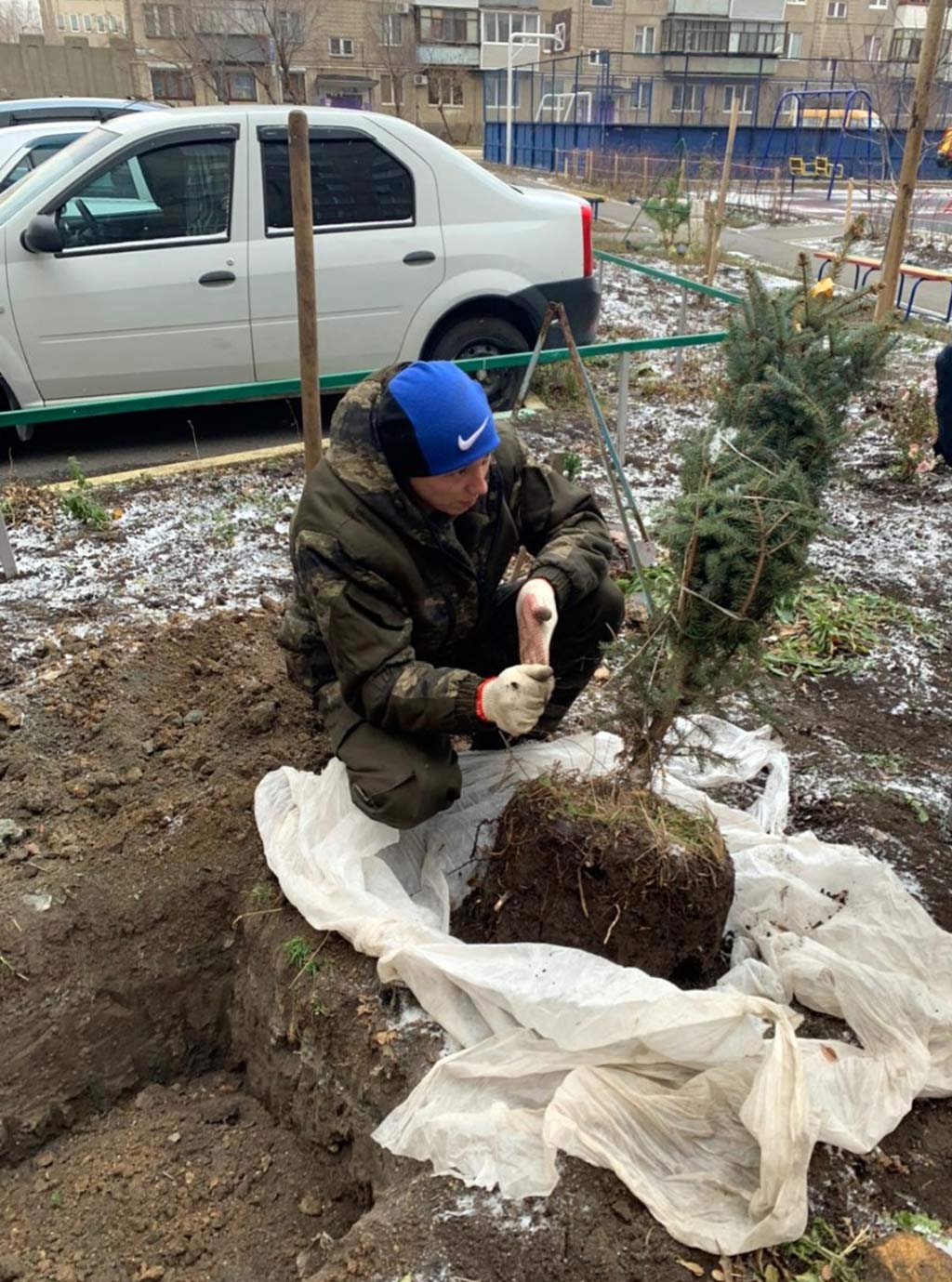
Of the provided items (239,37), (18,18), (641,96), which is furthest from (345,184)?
(18,18)

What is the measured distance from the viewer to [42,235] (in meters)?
4.73

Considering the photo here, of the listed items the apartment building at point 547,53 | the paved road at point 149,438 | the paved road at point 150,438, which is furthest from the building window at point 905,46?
the paved road at point 150,438

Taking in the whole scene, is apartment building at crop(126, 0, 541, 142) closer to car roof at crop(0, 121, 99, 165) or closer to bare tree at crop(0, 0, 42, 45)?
bare tree at crop(0, 0, 42, 45)

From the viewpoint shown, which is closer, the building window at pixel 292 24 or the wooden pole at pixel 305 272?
the wooden pole at pixel 305 272

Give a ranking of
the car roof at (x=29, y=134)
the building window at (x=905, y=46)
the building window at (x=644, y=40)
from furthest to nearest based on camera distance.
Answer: the building window at (x=644, y=40) → the building window at (x=905, y=46) → the car roof at (x=29, y=134)

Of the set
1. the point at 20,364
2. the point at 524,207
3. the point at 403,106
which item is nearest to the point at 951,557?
the point at 524,207

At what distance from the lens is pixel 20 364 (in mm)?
4988

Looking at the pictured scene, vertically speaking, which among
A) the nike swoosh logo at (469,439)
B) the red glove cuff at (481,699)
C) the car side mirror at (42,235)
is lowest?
the red glove cuff at (481,699)

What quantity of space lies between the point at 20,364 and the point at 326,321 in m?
1.60

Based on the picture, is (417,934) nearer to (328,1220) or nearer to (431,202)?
(328,1220)

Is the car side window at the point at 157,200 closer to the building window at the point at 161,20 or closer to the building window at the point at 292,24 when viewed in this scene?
the building window at the point at 292,24

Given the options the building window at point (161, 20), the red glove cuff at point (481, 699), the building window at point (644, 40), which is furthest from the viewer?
the building window at point (644, 40)

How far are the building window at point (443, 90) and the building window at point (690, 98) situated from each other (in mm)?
9594

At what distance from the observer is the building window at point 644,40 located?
4406 centimetres
